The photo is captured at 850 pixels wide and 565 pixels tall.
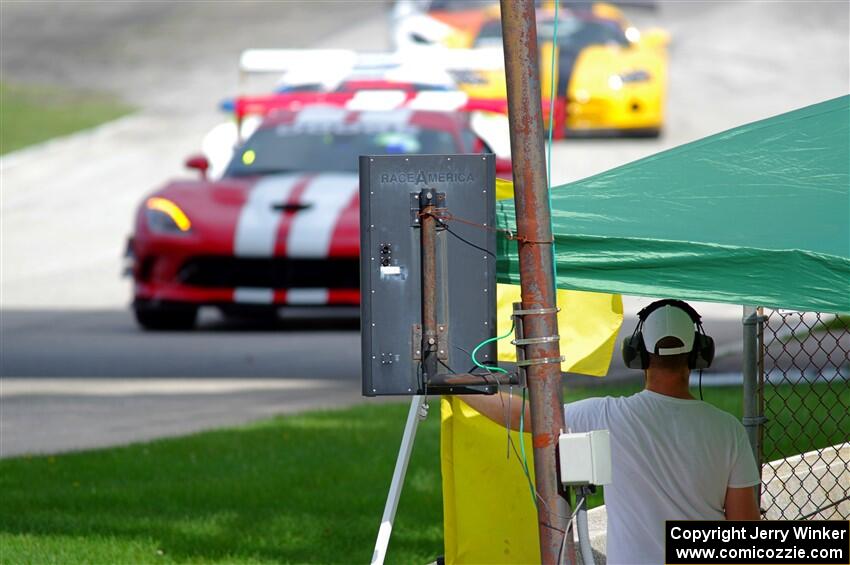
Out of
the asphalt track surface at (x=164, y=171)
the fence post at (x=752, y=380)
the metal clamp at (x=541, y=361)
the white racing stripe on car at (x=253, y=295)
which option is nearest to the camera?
the metal clamp at (x=541, y=361)

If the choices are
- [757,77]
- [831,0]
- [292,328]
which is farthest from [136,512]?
[831,0]

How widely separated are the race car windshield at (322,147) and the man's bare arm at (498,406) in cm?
727

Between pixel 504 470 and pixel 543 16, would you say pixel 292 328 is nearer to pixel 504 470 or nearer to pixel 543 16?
pixel 504 470

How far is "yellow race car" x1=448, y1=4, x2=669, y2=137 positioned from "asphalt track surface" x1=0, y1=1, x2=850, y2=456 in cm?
83

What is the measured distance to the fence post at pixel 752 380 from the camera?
17.5 feet

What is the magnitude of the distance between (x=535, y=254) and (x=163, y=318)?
807cm

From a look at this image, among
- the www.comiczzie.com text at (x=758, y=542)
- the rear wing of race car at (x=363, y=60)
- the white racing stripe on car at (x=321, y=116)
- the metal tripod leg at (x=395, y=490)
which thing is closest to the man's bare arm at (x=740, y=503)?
the www.comiczzie.com text at (x=758, y=542)

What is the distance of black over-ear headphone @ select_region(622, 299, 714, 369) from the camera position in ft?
14.8

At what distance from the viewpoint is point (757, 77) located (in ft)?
85.6

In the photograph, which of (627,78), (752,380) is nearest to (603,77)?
(627,78)

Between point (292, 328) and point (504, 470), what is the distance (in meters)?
7.36

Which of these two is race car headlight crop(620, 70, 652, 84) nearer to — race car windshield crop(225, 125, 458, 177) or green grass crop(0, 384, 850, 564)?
race car windshield crop(225, 125, 458, 177)

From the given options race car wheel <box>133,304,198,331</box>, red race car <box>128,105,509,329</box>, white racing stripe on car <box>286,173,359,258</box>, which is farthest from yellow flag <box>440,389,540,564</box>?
race car wheel <box>133,304,198,331</box>

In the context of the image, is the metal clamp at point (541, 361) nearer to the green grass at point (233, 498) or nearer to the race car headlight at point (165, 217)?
the green grass at point (233, 498)
